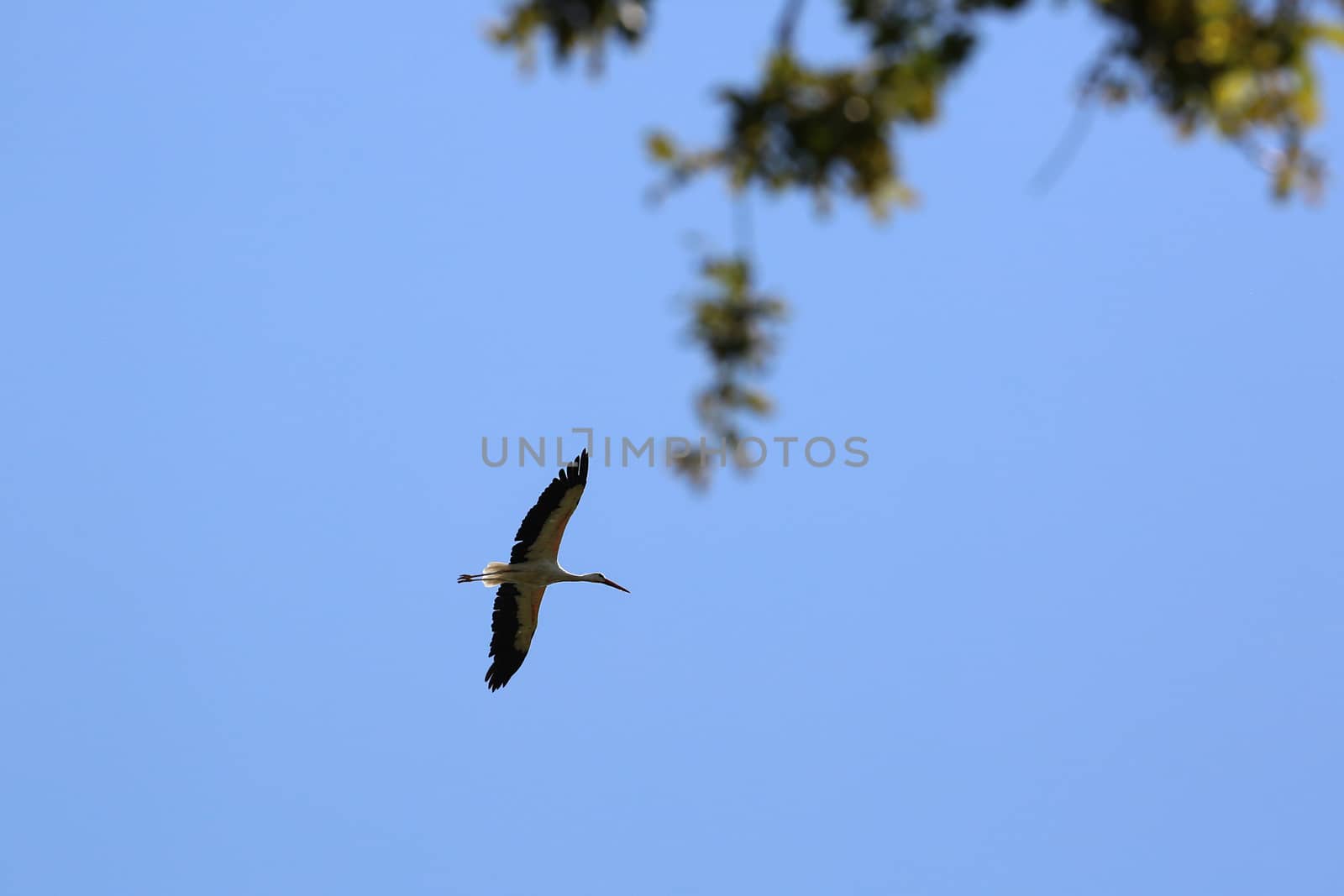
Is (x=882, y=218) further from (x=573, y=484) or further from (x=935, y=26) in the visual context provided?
(x=573, y=484)

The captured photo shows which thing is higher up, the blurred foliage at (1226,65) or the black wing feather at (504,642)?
the black wing feather at (504,642)

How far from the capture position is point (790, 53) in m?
9.45

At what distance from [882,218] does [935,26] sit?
1344 millimetres

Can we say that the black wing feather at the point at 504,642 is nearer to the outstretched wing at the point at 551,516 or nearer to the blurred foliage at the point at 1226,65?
the outstretched wing at the point at 551,516

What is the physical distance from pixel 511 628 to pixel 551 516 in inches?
116

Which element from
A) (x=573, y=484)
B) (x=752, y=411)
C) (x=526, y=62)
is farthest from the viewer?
(x=573, y=484)

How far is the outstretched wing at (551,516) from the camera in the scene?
22734mm

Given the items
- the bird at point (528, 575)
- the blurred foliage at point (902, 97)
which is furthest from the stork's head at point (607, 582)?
the blurred foliage at point (902, 97)

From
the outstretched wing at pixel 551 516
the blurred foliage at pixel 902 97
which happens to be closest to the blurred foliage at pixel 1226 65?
the blurred foliage at pixel 902 97

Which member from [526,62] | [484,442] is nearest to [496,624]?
[484,442]

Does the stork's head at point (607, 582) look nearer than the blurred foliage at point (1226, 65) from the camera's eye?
No

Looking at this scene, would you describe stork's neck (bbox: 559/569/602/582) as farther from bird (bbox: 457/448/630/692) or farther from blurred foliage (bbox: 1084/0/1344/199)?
blurred foliage (bbox: 1084/0/1344/199)

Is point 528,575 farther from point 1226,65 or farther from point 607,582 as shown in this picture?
point 1226,65

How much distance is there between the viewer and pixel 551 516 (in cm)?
2297
